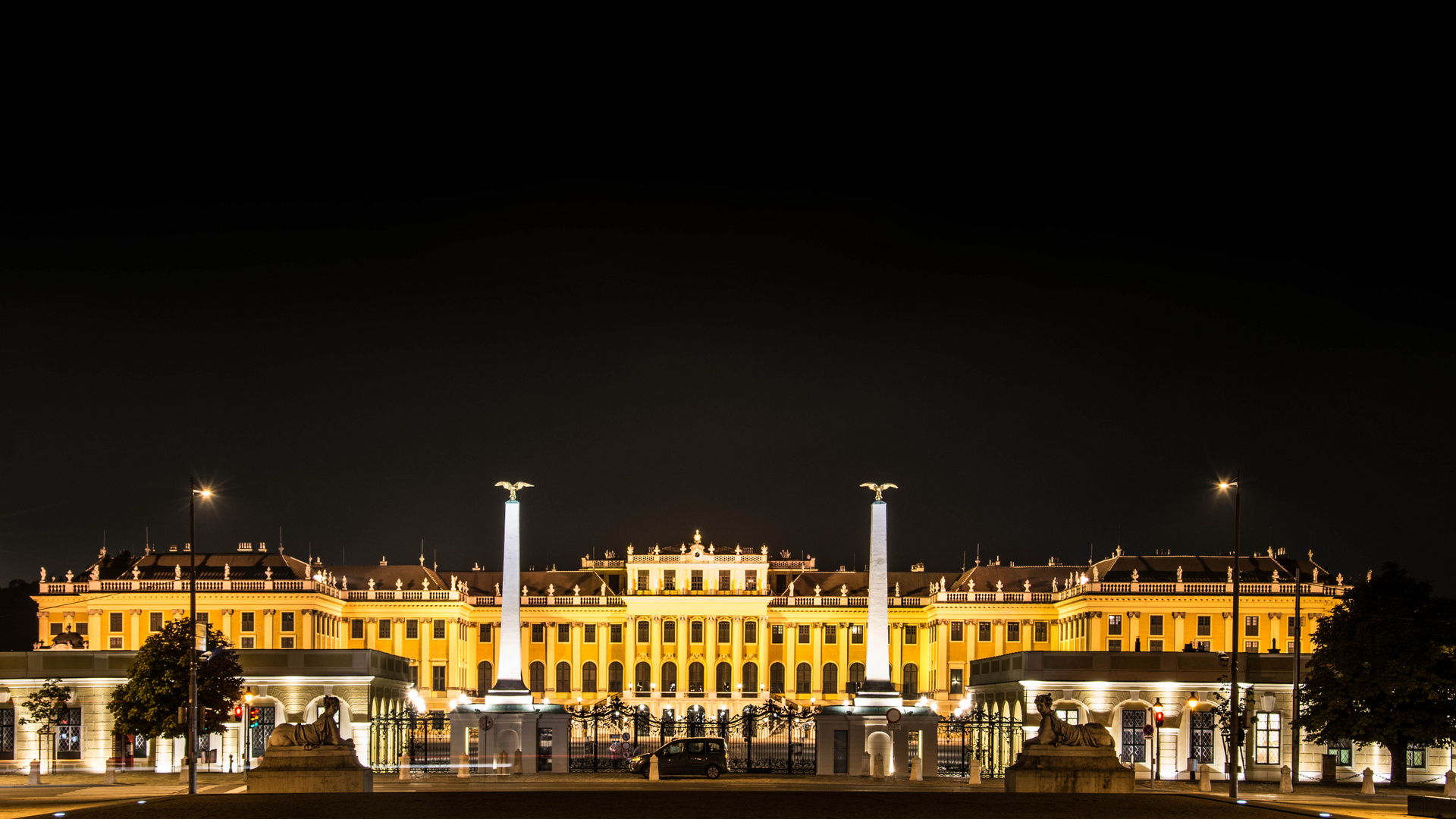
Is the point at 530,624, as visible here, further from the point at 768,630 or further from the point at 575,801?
the point at 575,801

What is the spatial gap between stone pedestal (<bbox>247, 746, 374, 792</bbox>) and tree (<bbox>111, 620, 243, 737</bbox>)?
22.5m

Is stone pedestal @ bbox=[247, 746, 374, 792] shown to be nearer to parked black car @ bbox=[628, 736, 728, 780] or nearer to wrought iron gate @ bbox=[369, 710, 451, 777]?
parked black car @ bbox=[628, 736, 728, 780]

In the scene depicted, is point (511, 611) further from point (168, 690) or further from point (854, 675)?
point (854, 675)

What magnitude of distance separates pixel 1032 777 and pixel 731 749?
46863 mm

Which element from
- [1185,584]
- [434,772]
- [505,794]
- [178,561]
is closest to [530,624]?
[178,561]

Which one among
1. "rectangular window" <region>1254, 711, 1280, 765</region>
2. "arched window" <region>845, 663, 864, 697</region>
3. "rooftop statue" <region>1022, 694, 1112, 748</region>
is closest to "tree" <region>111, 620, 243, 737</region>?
"rooftop statue" <region>1022, 694, 1112, 748</region>

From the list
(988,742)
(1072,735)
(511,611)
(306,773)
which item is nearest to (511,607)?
(511,611)

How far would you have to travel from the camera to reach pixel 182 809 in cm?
3612

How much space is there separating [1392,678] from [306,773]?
1468 inches

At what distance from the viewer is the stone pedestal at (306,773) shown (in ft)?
128

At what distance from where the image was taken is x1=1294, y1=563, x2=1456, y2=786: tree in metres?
57.5

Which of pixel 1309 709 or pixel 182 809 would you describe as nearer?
pixel 182 809

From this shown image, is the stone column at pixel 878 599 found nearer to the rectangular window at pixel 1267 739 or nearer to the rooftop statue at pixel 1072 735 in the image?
the rectangular window at pixel 1267 739

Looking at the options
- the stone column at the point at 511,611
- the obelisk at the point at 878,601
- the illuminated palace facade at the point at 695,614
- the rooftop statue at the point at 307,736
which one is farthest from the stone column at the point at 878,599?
the illuminated palace facade at the point at 695,614
